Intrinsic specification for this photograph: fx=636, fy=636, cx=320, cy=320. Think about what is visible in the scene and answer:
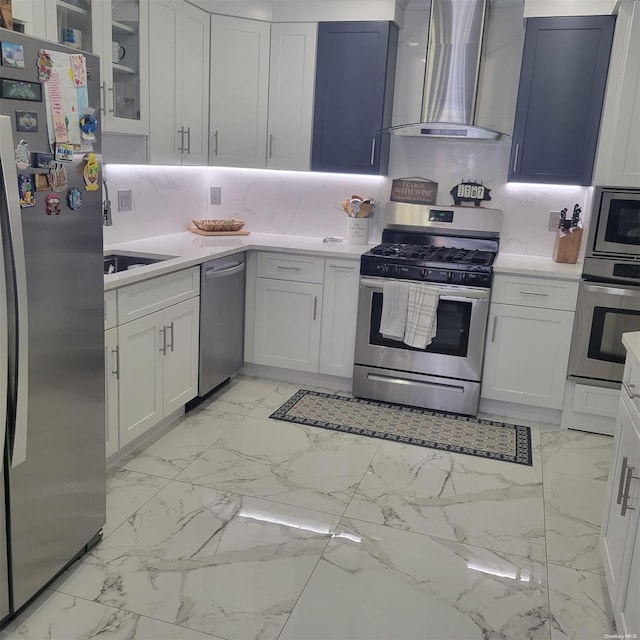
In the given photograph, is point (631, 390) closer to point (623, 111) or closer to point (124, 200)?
point (623, 111)

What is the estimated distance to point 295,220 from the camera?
15.3 ft

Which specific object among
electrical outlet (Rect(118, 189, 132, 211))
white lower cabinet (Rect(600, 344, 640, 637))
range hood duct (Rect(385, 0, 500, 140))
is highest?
range hood duct (Rect(385, 0, 500, 140))

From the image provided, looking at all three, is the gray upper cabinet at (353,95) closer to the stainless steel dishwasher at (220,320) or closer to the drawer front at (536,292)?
the stainless steel dishwasher at (220,320)

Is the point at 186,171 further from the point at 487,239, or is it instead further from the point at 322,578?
the point at 322,578

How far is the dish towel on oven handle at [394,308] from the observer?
379 centimetres

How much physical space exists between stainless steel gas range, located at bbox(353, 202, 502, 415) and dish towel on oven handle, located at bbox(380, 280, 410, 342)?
49mm

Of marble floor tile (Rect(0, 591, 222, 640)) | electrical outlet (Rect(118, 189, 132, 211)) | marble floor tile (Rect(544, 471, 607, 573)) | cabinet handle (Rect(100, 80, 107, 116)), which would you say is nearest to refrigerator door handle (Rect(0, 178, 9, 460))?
marble floor tile (Rect(0, 591, 222, 640))

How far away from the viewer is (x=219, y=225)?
14.5 ft

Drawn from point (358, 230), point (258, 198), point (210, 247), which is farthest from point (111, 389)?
point (258, 198)

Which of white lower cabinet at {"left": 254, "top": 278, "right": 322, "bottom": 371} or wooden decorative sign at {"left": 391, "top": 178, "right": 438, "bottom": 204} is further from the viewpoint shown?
wooden decorative sign at {"left": 391, "top": 178, "right": 438, "bottom": 204}

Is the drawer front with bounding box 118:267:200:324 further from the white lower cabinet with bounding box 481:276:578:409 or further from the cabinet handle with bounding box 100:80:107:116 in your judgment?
the white lower cabinet with bounding box 481:276:578:409

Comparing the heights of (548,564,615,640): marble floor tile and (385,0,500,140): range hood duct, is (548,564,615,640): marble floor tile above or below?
below

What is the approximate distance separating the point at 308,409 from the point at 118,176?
1.78m

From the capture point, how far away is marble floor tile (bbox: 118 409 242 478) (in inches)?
120
